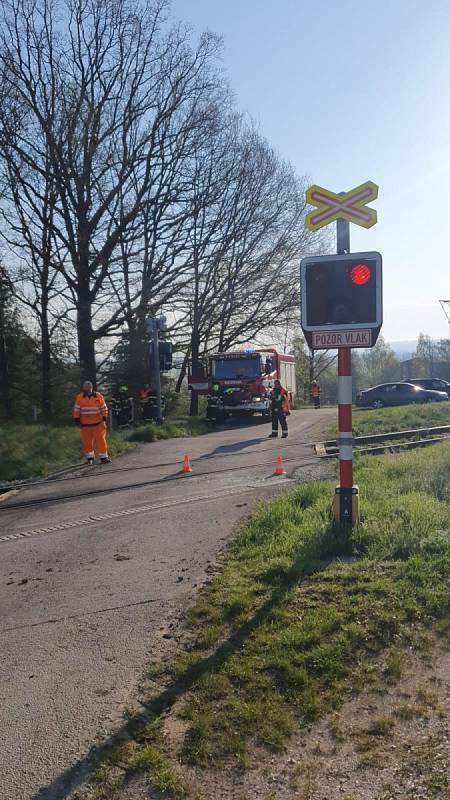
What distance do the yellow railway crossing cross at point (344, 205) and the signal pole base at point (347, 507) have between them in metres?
2.61

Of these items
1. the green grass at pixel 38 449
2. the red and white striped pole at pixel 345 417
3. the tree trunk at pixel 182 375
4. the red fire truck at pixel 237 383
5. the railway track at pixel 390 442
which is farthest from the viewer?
the tree trunk at pixel 182 375

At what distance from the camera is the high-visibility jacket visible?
551 inches

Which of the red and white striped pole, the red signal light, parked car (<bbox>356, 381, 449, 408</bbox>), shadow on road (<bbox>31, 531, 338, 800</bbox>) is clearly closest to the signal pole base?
the red and white striped pole

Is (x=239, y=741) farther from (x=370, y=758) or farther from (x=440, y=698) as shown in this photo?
(x=440, y=698)

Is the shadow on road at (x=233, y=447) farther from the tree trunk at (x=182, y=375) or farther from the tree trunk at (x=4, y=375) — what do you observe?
the tree trunk at (x=182, y=375)

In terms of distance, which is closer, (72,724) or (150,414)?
(72,724)

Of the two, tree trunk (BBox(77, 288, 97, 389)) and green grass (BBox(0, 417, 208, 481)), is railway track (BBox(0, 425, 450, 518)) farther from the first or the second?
tree trunk (BBox(77, 288, 97, 389))

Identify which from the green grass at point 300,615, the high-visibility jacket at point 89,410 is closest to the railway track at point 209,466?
the high-visibility jacket at point 89,410

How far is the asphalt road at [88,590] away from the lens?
3.53 m

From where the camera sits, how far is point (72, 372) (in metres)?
28.9

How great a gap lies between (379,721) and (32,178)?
80.6 ft

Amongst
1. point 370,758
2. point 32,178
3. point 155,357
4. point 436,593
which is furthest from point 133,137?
point 370,758

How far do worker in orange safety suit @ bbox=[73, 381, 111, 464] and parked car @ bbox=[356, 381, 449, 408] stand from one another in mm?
23904

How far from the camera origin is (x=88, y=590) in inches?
230
